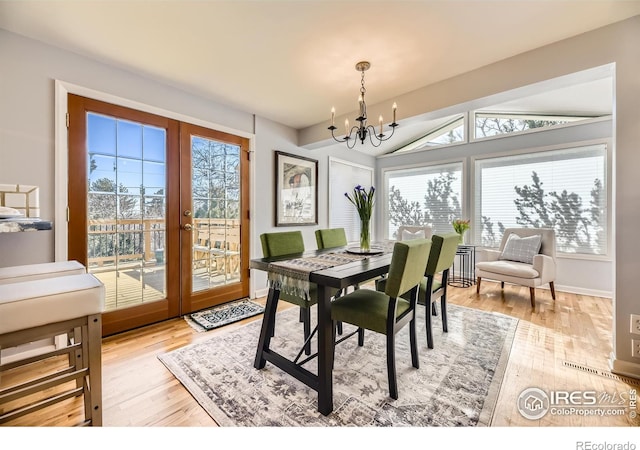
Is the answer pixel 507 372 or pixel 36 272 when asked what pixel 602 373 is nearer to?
pixel 507 372

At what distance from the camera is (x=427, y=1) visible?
1.64 m

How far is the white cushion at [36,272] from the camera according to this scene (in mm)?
1438

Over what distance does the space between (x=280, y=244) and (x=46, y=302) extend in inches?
60.0

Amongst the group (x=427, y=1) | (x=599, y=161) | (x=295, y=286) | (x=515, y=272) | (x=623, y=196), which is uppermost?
(x=427, y=1)

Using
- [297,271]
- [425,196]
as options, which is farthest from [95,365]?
[425,196]

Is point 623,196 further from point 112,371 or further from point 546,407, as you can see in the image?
point 112,371

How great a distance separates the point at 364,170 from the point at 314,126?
1878 mm

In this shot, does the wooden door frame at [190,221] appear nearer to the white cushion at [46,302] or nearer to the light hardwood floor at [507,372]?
the light hardwood floor at [507,372]

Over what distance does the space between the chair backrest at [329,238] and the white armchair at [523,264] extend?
1.97 m

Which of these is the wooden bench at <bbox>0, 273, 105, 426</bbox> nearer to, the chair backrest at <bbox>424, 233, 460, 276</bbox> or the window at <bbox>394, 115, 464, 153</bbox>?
the chair backrest at <bbox>424, 233, 460, 276</bbox>

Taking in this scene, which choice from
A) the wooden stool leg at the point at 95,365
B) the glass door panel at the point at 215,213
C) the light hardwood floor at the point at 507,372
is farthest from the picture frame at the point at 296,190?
the wooden stool leg at the point at 95,365

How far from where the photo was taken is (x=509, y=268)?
3248mm

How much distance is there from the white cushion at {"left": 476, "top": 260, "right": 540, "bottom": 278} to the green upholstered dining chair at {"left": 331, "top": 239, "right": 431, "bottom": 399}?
2094 mm

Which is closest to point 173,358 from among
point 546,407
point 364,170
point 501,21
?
point 546,407
